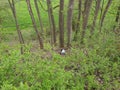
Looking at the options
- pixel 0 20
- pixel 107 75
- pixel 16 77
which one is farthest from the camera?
pixel 0 20

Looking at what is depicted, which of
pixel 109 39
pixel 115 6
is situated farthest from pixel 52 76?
Result: pixel 115 6

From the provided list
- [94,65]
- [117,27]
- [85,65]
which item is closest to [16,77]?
[85,65]

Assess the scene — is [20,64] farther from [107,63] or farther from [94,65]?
[107,63]

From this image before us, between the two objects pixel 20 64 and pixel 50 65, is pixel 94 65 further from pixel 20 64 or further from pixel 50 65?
pixel 20 64

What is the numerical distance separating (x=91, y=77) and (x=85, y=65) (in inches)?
12.9

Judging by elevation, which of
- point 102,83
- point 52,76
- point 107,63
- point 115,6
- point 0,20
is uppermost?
point 52,76

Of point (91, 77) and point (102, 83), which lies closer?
point (91, 77)

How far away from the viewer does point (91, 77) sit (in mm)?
4879

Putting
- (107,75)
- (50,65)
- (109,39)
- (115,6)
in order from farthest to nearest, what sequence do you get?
(115,6) → (109,39) → (107,75) → (50,65)

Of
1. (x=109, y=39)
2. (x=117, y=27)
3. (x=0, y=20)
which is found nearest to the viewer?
(x=109, y=39)

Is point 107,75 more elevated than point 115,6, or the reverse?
point 107,75

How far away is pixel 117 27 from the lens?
7.91 m

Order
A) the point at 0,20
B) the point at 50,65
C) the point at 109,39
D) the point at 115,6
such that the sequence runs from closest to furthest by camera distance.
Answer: the point at 50,65 < the point at 109,39 < the point at 115,6 < the point at 0,20

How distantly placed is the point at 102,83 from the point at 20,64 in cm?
231
